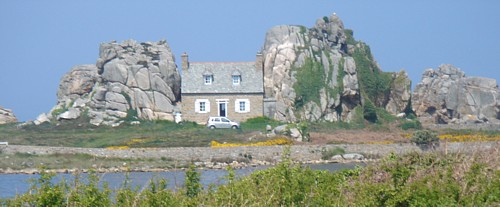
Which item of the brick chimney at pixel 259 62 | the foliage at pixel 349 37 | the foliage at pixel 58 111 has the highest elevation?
the foliage at pixel 349 37

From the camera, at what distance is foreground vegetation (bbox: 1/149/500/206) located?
→ 719 inches

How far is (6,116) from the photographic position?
217 ft

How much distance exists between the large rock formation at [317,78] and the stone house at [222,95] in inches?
44.2

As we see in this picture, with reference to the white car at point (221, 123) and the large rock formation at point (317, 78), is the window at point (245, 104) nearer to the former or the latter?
the large rock formation at point (317, 78)

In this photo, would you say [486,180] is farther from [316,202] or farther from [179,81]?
[179,81]

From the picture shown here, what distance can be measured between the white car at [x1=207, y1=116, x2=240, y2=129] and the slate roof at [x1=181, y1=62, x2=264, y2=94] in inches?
164

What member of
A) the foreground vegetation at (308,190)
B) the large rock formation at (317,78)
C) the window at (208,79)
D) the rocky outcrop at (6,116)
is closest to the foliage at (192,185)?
the foreground vegetation at (308,190)

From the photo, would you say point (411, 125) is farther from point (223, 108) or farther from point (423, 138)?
point (223, 108)

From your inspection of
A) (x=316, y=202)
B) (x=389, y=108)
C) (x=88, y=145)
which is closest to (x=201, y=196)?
(x=316, y=202)

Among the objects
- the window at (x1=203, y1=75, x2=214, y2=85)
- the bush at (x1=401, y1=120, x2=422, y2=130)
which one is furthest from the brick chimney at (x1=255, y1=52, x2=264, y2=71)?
the bush at (x1=401, y1=120, x2=422, y2=130)

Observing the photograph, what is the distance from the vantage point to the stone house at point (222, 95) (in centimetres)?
6297

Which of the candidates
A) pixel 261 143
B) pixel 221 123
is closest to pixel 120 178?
pixel 261 143

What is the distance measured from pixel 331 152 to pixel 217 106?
13534 millimetres

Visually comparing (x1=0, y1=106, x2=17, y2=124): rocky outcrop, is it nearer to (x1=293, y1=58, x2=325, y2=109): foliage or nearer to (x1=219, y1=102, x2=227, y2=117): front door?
(x1=219, y1=102, x2=227, y2=117): front door
